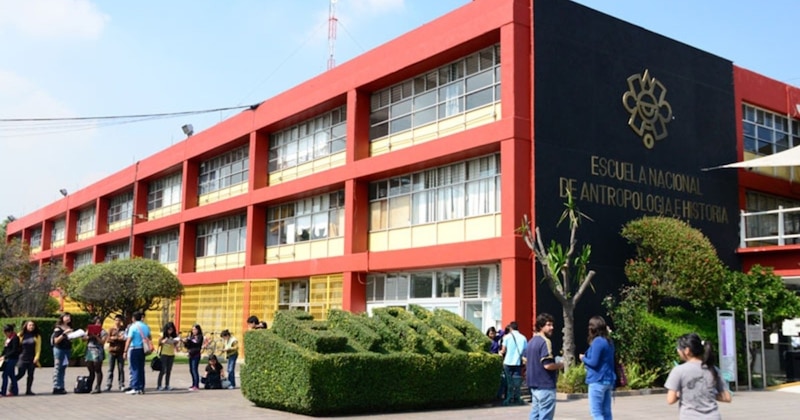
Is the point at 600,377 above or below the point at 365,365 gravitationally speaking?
above

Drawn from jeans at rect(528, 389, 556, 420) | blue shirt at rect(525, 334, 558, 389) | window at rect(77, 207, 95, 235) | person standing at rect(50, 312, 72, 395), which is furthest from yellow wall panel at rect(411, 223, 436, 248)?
window at rect(77, 207, 95, 235)

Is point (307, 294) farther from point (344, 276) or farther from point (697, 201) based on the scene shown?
point (697, 201)

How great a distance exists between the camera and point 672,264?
19.0 m

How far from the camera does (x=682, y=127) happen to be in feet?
75.4

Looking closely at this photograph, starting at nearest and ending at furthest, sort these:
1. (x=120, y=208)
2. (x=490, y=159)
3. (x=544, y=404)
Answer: (x=544, y=404) < (x=490, y=159) < (x=120, y=208)

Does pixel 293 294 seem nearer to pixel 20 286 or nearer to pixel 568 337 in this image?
pixel 20 286

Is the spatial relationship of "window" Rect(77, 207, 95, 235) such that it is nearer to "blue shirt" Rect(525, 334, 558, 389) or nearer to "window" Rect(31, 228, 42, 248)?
"window" Rect(31, 228, 42, 248)

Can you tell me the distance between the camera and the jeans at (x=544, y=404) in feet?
32.0

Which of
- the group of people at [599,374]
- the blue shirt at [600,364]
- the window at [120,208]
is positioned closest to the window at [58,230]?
the window at [120,208]

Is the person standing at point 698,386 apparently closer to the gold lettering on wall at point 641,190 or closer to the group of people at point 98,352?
the group of people at point 98,352

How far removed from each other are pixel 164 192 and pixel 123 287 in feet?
36.9

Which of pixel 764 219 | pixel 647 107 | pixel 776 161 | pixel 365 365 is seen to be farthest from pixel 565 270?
pixel 764 219

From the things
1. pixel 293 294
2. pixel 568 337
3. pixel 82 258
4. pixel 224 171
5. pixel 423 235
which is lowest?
pixel 568 337

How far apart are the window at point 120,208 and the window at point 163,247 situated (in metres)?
2.56
